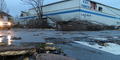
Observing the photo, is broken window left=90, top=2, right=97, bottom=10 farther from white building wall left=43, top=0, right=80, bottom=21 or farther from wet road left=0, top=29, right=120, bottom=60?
wet road left=0, top=29, right=120, bottom=60

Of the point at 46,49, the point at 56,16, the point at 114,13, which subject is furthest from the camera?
the point at 114,13

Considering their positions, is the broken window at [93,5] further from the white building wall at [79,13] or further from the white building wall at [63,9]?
the white building wall at [63,9]

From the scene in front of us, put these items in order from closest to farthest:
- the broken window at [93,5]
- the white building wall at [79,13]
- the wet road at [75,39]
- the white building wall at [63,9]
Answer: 1. the wet road at [75,39]
2. the white building wall at [79,13]
3. the white building wall at [63,9]
4. the broken window at [93,5]

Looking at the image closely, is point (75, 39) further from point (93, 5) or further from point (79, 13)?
point (93, 5)

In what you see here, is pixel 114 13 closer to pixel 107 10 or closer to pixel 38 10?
pixel 107 10

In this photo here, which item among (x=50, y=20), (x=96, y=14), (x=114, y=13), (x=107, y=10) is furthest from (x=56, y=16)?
(x=114, y=13)

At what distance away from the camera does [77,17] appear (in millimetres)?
26828

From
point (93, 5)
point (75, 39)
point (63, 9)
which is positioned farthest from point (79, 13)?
point (75, 39)

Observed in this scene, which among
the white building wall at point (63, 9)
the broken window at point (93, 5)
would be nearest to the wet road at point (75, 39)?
the white building wall at point (63, 9)

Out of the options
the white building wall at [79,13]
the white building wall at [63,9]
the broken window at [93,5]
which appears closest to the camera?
the white building wall at [79,13]

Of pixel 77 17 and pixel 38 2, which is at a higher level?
pixel 38 2

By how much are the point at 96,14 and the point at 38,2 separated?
13.6m

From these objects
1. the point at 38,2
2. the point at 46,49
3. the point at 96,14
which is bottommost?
the point at 46,49

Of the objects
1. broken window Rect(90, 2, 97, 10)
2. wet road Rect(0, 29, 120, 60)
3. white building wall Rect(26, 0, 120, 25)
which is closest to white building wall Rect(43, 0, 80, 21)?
white building wall Rect(26, 0, 120, 25)
